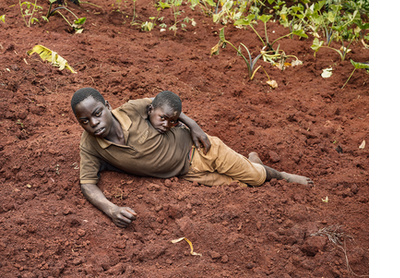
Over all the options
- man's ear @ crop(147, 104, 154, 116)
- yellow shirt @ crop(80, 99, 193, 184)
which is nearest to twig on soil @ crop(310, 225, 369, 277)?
yellow shirt @ crop(80, 99, 193, 184)

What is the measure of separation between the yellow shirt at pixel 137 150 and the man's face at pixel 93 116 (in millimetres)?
155

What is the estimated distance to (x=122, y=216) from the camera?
311 cm

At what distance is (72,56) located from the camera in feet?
17.7

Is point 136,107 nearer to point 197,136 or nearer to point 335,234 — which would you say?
point 197,136

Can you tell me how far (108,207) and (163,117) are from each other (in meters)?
0.85

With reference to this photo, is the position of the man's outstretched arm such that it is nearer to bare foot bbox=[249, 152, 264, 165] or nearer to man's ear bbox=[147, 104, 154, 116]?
man's ear bbox=[147, 104, 154, 116]

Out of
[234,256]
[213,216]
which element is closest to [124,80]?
[213,216]

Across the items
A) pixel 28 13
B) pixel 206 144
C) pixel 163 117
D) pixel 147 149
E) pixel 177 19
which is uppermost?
pixel 163 117

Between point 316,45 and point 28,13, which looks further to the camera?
point 28,13

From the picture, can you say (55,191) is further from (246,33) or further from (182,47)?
(246,33)

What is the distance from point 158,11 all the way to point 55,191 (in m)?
4.96

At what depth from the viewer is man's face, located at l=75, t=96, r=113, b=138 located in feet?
9.95

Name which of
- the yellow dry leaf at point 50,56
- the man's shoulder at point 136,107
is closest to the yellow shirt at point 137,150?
the man's shoulder at point 136,107

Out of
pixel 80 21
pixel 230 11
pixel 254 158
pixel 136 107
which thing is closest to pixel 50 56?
pixel 80 21
